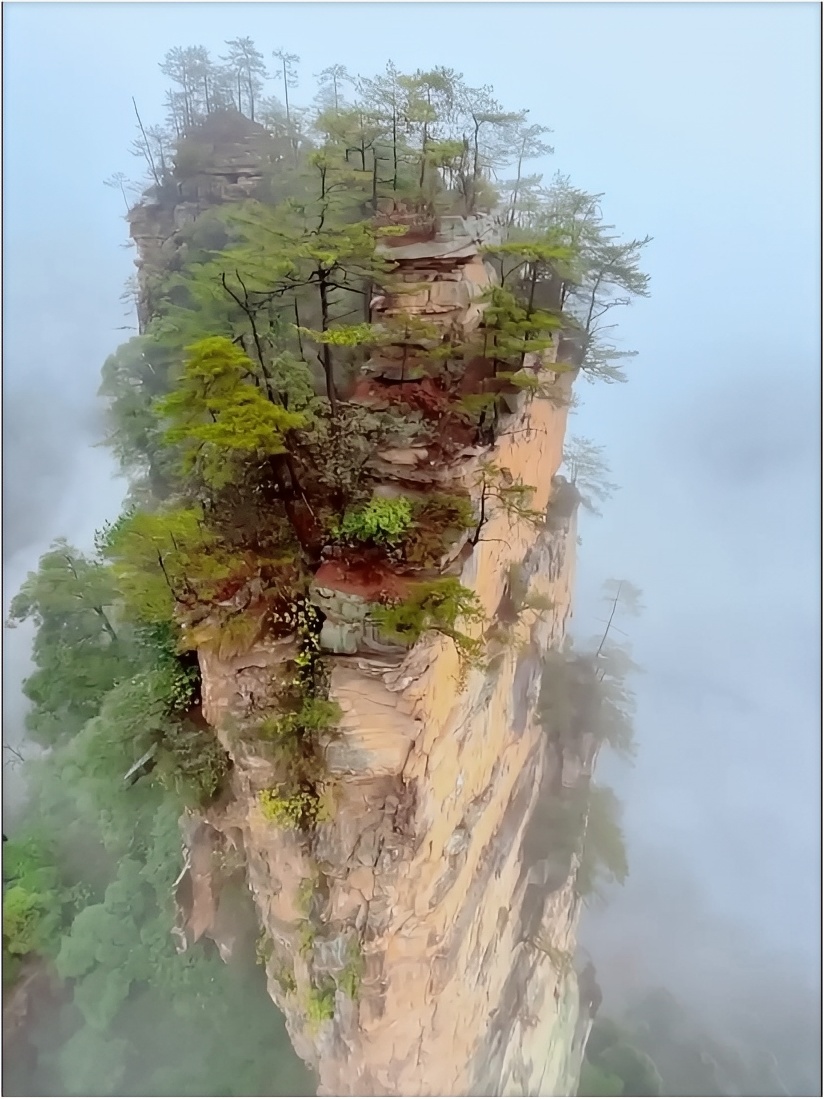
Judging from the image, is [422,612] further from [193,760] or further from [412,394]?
[193,760]

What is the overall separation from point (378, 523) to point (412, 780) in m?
1.07

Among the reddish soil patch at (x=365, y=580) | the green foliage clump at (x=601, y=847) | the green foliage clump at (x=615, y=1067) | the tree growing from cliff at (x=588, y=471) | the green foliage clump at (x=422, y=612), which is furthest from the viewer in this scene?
the green foliage clump at (x=601, y=847)

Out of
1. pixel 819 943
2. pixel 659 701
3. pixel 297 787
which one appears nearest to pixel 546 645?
pixel 659 701

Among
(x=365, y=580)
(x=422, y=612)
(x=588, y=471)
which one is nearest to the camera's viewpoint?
(x=422, y=612)

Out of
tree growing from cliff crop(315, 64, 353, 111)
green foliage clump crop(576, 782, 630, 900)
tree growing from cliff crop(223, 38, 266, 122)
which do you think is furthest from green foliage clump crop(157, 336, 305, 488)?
green foliage clump crop(576, 782, 630, 900)

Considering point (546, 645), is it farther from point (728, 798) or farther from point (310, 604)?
point (310, 604)

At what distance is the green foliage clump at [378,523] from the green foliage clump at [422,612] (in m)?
0.26

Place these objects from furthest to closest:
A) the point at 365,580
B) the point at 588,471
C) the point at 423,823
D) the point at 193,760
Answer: the point at 588,471 < the point at 193,760 < the point at 423,823 < the point at 365,580

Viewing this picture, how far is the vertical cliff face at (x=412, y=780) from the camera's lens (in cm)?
297

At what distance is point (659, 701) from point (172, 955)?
3.29 m

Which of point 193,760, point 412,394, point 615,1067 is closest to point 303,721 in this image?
point 193,760

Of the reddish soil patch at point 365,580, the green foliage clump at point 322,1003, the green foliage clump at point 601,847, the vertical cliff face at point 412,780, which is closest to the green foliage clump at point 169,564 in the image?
the vertical cliff face at point 412,780

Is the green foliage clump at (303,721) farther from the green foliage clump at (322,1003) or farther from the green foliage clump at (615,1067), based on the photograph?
the green foliage clump at (615,1067)

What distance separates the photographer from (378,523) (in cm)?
297
